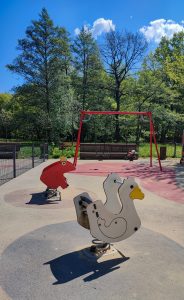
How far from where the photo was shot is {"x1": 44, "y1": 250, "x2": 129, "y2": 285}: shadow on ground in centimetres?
406

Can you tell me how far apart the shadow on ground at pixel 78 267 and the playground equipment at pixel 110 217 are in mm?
291

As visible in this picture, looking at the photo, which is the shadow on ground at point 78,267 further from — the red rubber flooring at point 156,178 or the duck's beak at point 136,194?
the red rubber flooring at point 156,178

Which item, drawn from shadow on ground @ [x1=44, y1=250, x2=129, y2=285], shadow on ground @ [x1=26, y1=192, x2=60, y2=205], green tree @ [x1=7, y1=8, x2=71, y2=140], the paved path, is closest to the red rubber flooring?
the paved path

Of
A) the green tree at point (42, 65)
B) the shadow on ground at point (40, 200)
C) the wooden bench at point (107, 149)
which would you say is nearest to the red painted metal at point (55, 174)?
the shadow on ground at point (40, 200)

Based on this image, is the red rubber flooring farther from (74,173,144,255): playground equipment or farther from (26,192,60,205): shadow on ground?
(74,173,144,255): playground equipment

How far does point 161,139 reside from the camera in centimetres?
4147

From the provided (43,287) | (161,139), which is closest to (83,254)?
(43,287)

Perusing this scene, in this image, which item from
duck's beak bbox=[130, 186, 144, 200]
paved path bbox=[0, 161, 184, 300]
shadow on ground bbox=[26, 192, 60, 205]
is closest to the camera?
paved path bbox=[0, 161, 184, 300]

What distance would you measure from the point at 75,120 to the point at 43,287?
2738cm

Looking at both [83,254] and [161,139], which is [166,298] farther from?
[161,139]

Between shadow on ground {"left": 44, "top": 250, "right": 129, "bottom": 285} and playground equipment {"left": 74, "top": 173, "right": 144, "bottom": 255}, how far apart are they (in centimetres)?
29

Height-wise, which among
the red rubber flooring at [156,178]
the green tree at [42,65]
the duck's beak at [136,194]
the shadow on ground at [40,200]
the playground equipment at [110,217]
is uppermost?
the green tree at [42,65]

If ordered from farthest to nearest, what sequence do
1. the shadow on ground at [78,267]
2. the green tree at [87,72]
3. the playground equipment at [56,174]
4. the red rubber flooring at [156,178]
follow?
1. the green tree at [87,72]
2. the red rubber flooring at [156,178]
3. the playground equipment at [56,174]
4. the shadow on ground at [78,267]

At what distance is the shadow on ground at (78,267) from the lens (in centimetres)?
406
